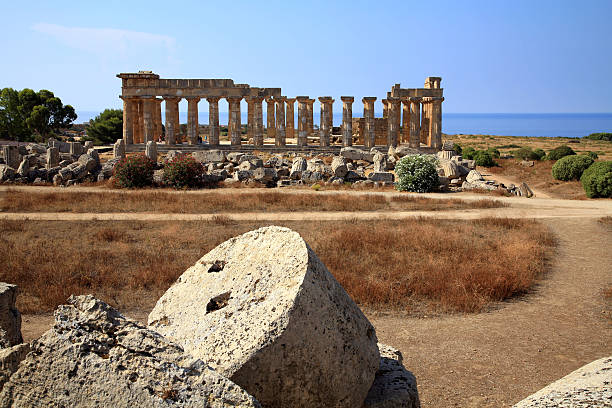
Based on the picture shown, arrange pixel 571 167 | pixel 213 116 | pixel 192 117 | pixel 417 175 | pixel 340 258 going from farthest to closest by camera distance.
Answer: pixel 192 117
pixel 213 116
pixel 571 167
pixel 417 175
pixel 340 258

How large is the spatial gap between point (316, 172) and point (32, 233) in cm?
1587

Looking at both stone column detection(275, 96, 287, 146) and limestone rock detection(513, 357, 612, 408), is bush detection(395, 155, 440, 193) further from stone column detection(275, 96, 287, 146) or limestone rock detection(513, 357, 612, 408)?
limestone rock detection(513, 357, 612, 408)

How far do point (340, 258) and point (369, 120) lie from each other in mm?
28372

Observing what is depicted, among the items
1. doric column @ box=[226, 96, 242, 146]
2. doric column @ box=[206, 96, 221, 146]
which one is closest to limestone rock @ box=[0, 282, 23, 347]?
doric column @ box=[206, 96, 221, 146]

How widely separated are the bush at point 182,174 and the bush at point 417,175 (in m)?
10.0

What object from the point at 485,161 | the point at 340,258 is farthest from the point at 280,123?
the point at 340,258

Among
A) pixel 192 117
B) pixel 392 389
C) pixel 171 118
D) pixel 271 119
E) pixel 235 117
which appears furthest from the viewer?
pixel 271 119

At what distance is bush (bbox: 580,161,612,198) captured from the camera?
76.6 feet

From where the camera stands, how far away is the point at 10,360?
448 centimetres

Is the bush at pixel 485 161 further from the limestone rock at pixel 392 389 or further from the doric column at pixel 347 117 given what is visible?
the limestone rock at pixel 392 389

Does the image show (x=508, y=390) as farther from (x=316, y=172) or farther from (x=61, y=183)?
(x=61, y=183)

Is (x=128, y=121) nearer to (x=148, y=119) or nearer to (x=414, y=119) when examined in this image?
(x=148, y=119)

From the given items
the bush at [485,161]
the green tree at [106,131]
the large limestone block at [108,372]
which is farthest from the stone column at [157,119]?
the large limestone block at [108,372]

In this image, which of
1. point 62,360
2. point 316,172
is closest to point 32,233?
point 62,360
